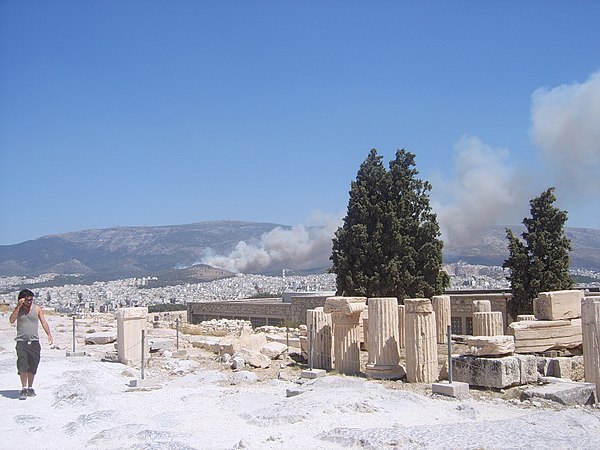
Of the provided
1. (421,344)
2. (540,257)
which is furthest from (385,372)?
(540,257)

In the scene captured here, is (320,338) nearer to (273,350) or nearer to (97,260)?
(273,350)

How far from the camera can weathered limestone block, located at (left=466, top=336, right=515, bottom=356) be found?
1173cm

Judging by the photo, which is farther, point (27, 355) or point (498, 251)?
point (498, 251)

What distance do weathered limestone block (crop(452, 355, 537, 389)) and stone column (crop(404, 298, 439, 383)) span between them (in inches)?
21.0

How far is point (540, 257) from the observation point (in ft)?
83.7

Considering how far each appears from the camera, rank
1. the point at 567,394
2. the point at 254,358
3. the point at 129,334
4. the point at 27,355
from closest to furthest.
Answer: the point at 27,355, the point at 567,394, the point at 129,334, the point at 254,358

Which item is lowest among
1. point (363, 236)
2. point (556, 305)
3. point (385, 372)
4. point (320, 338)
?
point (385, 372)

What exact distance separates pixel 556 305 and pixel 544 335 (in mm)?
872

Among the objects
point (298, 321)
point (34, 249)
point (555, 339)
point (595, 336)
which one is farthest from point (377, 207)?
point (34, 249)

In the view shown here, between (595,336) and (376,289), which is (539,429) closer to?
(595,336)

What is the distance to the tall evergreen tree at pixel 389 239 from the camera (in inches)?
1040

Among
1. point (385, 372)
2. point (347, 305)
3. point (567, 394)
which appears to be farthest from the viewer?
point (347, 305)

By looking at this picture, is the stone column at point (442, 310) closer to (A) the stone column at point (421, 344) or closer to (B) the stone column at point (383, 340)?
(B) the stone column at point (383, 340)

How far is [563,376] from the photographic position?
40.9 feet
